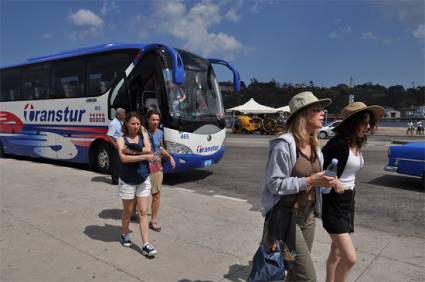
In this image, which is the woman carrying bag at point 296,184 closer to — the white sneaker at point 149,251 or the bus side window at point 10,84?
the white sneaker at point 149,251

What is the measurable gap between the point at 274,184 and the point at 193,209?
154 inches

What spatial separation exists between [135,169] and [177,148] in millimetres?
3904

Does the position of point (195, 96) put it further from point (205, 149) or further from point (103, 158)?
point (103, 158)

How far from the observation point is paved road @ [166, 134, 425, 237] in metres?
6.11

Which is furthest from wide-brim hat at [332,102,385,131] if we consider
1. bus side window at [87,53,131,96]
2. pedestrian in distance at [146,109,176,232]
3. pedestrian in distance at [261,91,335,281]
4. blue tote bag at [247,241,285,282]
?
bus side window at [87,53,131,96]

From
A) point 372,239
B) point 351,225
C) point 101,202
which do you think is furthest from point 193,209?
point 351,225

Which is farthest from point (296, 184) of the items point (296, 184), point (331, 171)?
point (331, 171)

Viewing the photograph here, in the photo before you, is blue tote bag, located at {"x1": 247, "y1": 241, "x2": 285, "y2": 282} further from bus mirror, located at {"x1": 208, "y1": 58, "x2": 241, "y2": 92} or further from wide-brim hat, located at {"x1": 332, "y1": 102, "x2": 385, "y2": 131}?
bus mirror, located at {"x1": 208, "y1": 58, "x2": 241, "y2": 92}

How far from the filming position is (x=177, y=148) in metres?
8.18

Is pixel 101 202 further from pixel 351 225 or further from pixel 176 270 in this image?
pixel 351 225

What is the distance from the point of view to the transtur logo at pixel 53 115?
10.1 meters

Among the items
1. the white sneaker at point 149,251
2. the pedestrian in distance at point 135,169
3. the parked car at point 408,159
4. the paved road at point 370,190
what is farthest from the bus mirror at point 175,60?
the parked car at point 408,159

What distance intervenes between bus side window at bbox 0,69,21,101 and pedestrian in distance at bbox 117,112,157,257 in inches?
397

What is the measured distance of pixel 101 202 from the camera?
661 centimetres
